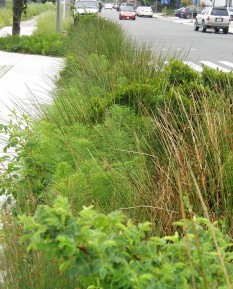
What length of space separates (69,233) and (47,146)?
2.60 m

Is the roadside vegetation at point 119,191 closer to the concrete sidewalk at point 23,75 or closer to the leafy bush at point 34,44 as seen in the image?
the concrete sidewalk at point 23,75

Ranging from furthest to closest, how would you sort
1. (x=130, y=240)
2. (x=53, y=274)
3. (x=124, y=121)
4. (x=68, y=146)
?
1. (x=124, y=121)
2. (x=68, y=146)
3. (x=53, y=274)
4. (x=130, y=240)

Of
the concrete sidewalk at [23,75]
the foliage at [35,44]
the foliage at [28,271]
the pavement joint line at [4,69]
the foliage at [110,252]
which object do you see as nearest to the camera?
the foliage at [110,252]

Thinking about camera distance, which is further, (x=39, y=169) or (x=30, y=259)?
(x=39, y=169)

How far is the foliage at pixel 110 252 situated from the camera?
173 centimetres

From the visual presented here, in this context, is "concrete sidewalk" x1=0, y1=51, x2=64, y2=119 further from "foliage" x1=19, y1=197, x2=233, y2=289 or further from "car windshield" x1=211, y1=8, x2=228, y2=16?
"car windshield" x1=211, y1=8, x2=228, y2=16

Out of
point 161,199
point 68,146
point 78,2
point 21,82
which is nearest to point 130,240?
point 161,199

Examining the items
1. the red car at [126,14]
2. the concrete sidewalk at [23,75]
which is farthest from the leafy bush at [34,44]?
the red car at [126,14]

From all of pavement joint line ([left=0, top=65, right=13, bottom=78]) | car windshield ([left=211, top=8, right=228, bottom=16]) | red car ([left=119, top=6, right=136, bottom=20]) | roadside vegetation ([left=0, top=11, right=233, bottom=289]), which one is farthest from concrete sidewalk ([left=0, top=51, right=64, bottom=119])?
red car ([left=119, top=6, right=136, bottom=20])

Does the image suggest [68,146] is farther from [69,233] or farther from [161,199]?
[69,233]

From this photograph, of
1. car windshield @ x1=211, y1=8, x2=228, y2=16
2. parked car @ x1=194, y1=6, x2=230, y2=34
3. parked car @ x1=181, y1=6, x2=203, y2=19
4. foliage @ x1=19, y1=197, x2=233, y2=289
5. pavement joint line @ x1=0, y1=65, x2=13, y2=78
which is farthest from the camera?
parked car @ x1=181, y1=6, x2=203, y2=19

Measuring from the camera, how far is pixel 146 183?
366 centimetres

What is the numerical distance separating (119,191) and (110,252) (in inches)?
64.3

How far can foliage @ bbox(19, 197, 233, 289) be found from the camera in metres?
1.73
